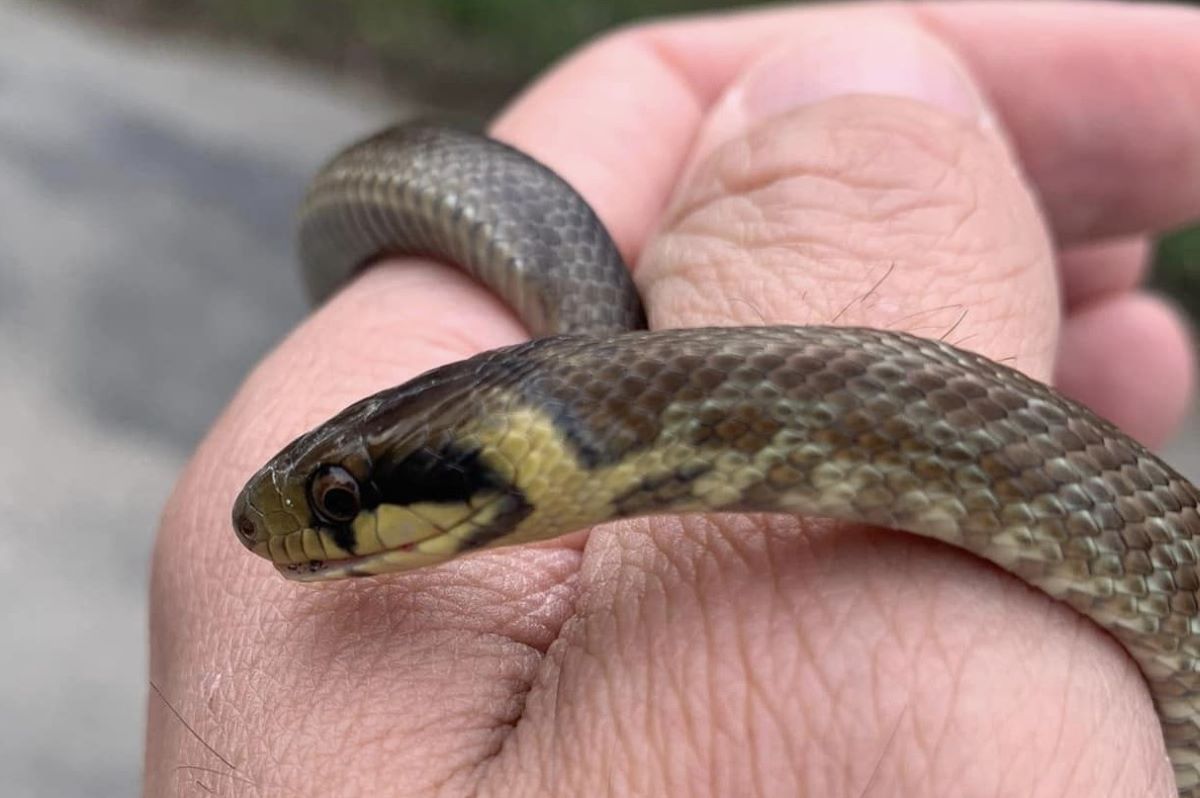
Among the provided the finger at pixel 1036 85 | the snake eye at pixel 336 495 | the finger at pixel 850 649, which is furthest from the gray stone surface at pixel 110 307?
the finger at pixel 850 649

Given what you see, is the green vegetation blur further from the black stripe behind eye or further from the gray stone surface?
the black stripe behind eye

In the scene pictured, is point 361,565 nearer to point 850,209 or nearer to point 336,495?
point 336,495

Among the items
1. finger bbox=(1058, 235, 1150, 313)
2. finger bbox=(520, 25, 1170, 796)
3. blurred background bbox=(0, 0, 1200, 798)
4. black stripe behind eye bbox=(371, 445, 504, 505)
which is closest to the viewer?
finger bbox=(520, 25, 1170, 796)

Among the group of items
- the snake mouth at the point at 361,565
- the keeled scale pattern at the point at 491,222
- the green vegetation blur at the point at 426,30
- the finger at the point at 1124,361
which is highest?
the green vegetation blur at the point at 426,30

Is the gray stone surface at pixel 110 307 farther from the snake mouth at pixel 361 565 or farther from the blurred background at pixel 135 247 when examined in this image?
the snake mouth at pixel 361 565

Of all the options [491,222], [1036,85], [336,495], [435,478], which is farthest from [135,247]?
[435,478]

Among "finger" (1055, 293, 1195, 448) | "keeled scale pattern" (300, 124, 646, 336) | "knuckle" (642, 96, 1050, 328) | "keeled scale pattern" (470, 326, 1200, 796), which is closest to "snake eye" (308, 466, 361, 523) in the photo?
"keeled scale pattern" (470, 326, 1200, 796)
